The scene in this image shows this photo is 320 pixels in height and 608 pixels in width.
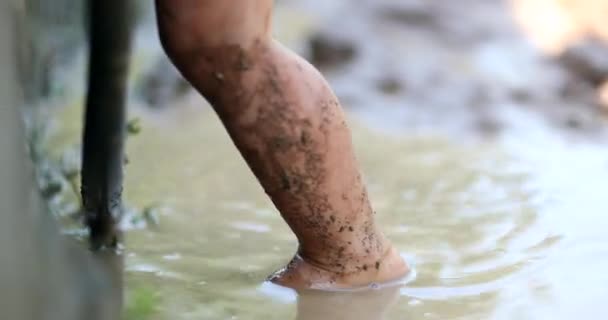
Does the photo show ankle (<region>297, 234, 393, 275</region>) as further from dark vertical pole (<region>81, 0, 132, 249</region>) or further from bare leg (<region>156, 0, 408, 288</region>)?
dark vertical pole (<region>81, 0, 132, 249</region>)

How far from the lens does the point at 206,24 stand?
138 cm

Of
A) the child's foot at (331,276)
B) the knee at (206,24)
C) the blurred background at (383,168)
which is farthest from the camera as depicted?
the child's foot at (331,276)

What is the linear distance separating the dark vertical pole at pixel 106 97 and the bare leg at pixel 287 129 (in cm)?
33

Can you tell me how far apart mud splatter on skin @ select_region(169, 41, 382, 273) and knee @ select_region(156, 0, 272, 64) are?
1cm

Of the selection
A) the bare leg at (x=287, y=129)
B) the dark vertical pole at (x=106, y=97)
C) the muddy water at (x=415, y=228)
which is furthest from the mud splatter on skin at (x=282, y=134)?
the dark vertical pole at (x=106, y=97)

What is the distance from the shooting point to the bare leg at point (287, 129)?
54.9 inches

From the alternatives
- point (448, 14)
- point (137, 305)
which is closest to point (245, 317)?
point (137, 305)

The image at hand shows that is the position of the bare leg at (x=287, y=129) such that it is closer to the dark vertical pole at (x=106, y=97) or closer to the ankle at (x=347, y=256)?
the ankle at (x=347, y=256)

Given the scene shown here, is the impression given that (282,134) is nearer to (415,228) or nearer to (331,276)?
(331,276)

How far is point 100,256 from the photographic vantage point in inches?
69.8

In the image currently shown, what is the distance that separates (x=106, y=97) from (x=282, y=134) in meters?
0.40

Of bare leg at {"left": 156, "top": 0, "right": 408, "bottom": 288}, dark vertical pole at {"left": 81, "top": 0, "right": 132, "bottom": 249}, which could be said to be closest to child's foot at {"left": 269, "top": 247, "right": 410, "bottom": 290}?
bare leg at {"left": 156, "top": 0, "right": 408, "bottom": 288}

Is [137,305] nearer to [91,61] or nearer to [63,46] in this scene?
[91,61]

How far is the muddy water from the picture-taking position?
5.27 feet
